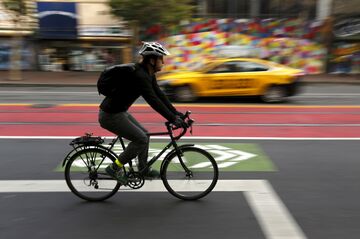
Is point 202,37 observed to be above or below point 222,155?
above

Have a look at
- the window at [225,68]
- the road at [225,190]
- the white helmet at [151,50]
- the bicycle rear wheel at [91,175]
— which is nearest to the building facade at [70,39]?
the window at [225,68]

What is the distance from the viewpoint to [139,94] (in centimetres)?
448

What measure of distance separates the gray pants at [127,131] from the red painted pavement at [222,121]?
406 cm

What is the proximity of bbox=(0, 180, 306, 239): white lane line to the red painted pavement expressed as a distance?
314cm

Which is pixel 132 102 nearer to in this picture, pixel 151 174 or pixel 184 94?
pixel 151 174

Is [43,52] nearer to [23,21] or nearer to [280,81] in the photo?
[23,21]

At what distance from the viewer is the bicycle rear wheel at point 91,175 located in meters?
4.80

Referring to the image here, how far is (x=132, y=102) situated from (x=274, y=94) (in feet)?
29.8

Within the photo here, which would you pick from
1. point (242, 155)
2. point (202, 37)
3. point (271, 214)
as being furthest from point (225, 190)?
point (202, 37)

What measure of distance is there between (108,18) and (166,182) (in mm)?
21673

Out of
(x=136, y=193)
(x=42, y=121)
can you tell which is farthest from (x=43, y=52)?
(x=136, y=193)

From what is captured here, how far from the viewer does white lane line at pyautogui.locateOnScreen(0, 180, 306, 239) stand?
408 centimetres

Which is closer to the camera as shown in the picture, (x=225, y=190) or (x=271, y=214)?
(x=271, y=214)

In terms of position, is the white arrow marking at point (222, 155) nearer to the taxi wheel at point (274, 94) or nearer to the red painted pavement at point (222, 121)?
the red painted pavement at point (222, 121)
